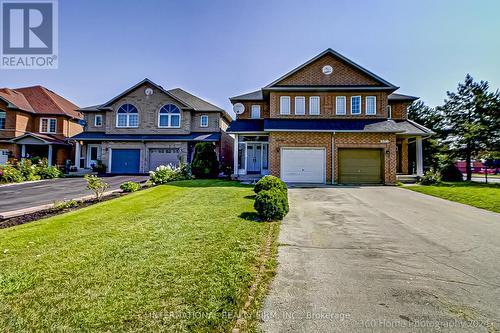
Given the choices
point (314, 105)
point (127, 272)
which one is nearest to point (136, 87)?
point (314, 105)

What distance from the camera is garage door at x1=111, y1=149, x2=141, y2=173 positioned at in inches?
934

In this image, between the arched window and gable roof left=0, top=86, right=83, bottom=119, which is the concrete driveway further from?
gable roof left=0, top=86, right=83, bottom=119

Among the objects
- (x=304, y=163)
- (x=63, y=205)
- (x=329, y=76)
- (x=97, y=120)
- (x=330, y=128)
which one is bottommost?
(x=63, y=205)

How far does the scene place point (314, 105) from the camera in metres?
18.1

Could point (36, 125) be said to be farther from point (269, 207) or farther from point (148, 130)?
point (269, 207)

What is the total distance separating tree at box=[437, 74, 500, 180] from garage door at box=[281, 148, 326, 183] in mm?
14473

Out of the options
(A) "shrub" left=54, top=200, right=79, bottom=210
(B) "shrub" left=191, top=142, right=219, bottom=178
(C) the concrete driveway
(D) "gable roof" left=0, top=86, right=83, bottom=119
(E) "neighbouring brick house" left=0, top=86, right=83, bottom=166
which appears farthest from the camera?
(D) "gable roof" left=0, top=86, right=83, bottom=119

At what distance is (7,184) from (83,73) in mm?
9226

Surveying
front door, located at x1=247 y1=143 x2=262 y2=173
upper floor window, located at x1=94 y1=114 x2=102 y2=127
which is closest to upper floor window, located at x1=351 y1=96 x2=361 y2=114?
front door, located at x1=247 y1=143 x2=262 y2=173

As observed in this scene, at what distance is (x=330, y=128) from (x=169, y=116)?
14973 mm

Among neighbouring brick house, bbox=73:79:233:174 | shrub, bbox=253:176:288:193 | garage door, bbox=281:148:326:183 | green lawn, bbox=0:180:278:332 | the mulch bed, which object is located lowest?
green lawn, bbox=0:180:278:332

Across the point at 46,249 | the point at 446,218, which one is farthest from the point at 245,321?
the point at 446,218

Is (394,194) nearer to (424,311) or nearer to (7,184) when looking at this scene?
(424,311)

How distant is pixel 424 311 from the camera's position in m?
3.03
